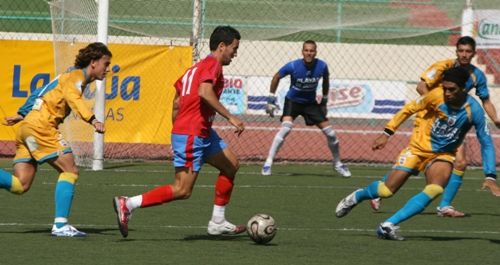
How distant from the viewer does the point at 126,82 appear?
60.4ft

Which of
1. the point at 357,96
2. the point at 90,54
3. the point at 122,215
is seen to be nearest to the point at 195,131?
the point at 122,215

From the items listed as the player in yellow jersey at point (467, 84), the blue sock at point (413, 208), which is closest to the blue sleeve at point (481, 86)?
the player in yellow jersey at point (467, 84)

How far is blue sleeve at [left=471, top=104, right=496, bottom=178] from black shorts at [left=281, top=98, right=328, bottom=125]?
20.2 feet

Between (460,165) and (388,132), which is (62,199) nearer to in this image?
(388,132)

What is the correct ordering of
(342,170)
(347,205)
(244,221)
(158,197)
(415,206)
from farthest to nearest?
(342,170) < (244,221) < (347,205) < (415,206) < (158,197)

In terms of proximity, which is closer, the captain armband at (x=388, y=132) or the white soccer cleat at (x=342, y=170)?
the captain armband at (x=388, y=132)

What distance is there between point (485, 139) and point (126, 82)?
835 cm

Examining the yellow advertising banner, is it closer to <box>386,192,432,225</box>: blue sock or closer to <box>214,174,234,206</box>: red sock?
<box>214,174,234,206</box>: red sock

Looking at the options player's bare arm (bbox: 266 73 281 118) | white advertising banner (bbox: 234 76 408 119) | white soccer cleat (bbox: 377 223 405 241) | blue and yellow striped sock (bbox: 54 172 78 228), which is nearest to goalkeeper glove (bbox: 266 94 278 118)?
player's bare arm (bbox: 266 73 281 118)

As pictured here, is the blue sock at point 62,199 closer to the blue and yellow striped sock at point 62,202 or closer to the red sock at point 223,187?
the blue and yellow striped sock at point 62,202

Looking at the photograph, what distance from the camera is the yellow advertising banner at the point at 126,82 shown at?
60.0 ft

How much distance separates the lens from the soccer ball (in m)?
9.89

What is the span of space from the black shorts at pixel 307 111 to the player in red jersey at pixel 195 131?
23.0 feet

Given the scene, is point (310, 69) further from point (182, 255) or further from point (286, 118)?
point (182, 255)
